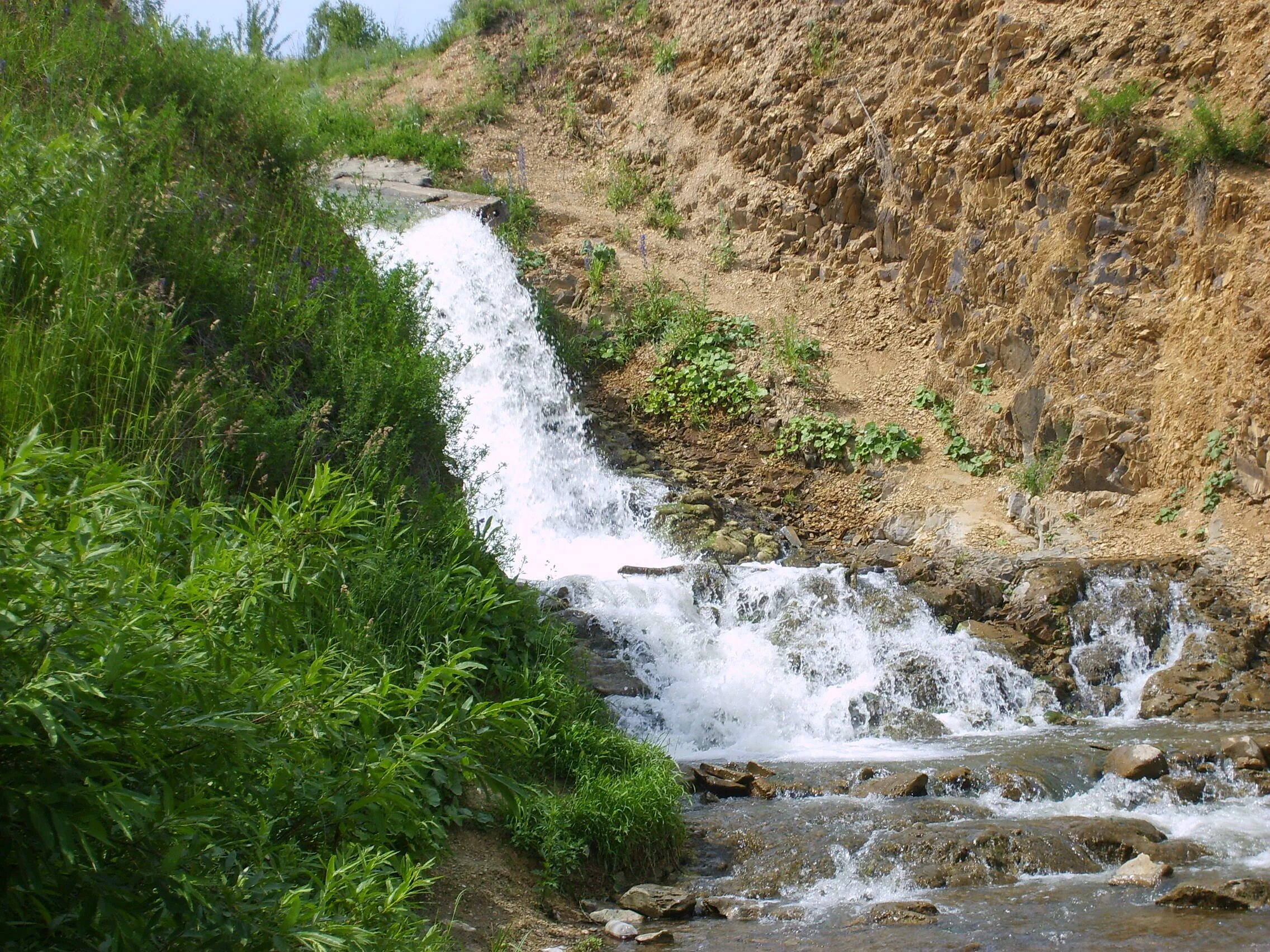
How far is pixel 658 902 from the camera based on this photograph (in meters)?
4.34

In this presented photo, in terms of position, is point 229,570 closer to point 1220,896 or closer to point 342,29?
point 1220,896

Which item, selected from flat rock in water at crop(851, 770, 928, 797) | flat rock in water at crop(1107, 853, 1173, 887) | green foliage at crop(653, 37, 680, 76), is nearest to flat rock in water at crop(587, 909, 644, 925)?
flat rock in water at crop(851, 770, 928, 797)

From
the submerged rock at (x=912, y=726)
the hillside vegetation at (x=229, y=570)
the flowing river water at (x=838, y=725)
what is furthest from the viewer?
the submerged rock at (x=912, y=726)

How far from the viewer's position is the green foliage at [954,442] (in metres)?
11.1

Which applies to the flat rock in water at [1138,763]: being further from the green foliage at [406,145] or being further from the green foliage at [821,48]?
the green foliage at [406,145]

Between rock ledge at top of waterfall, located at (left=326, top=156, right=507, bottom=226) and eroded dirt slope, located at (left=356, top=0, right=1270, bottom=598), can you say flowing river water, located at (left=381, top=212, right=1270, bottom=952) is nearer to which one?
eroded dirt slope, located at (left=356, top=0, right=1270, bottom=598)

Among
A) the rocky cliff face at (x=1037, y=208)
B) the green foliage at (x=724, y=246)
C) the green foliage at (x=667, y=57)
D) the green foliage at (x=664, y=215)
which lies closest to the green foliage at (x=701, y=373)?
the green foliage at (x=724, y=246)

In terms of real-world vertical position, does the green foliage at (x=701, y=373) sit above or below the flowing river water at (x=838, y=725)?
above

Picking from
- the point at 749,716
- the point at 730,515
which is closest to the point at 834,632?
the point at 749,716

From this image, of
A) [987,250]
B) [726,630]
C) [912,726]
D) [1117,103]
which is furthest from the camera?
[987,250]

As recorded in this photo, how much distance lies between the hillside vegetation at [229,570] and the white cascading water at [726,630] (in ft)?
3.89

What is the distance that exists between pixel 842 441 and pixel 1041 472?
87.3 inches

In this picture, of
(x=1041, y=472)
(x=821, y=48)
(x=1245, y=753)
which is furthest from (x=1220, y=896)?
(x=821, y=48)

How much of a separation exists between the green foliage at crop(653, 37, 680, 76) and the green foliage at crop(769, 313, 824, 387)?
7.17 metres
